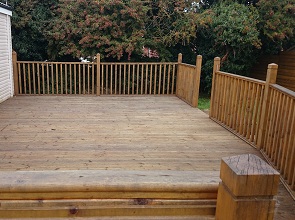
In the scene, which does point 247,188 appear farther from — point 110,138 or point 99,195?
point 110,138

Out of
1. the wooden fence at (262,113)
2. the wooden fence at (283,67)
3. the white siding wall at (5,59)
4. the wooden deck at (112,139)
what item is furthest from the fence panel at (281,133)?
the wooden fence at (283,67)

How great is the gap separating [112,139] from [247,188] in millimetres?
3599

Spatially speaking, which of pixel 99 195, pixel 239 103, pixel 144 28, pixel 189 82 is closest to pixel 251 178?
pixel 99 195

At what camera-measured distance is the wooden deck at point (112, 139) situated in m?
3.54

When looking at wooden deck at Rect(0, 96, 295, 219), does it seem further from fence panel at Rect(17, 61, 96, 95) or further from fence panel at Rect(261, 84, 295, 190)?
fence panel at Rect(17, 61, 96, 95)

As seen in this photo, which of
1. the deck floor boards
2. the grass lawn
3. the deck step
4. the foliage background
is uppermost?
the foliage background

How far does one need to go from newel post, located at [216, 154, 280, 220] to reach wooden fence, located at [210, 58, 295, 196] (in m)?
2.29

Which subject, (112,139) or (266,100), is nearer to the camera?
(266,100)

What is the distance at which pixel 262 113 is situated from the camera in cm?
411

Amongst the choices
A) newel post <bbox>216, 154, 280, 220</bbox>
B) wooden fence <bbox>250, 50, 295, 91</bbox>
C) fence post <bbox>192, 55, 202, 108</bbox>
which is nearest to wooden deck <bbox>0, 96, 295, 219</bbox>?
fence post <bbox>192, 55, 202, 108</bbox>

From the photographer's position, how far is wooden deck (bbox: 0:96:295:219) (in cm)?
354

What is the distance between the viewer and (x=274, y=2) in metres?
9.70

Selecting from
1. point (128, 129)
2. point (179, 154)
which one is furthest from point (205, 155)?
point (128, 129)

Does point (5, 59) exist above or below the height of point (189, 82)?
above
